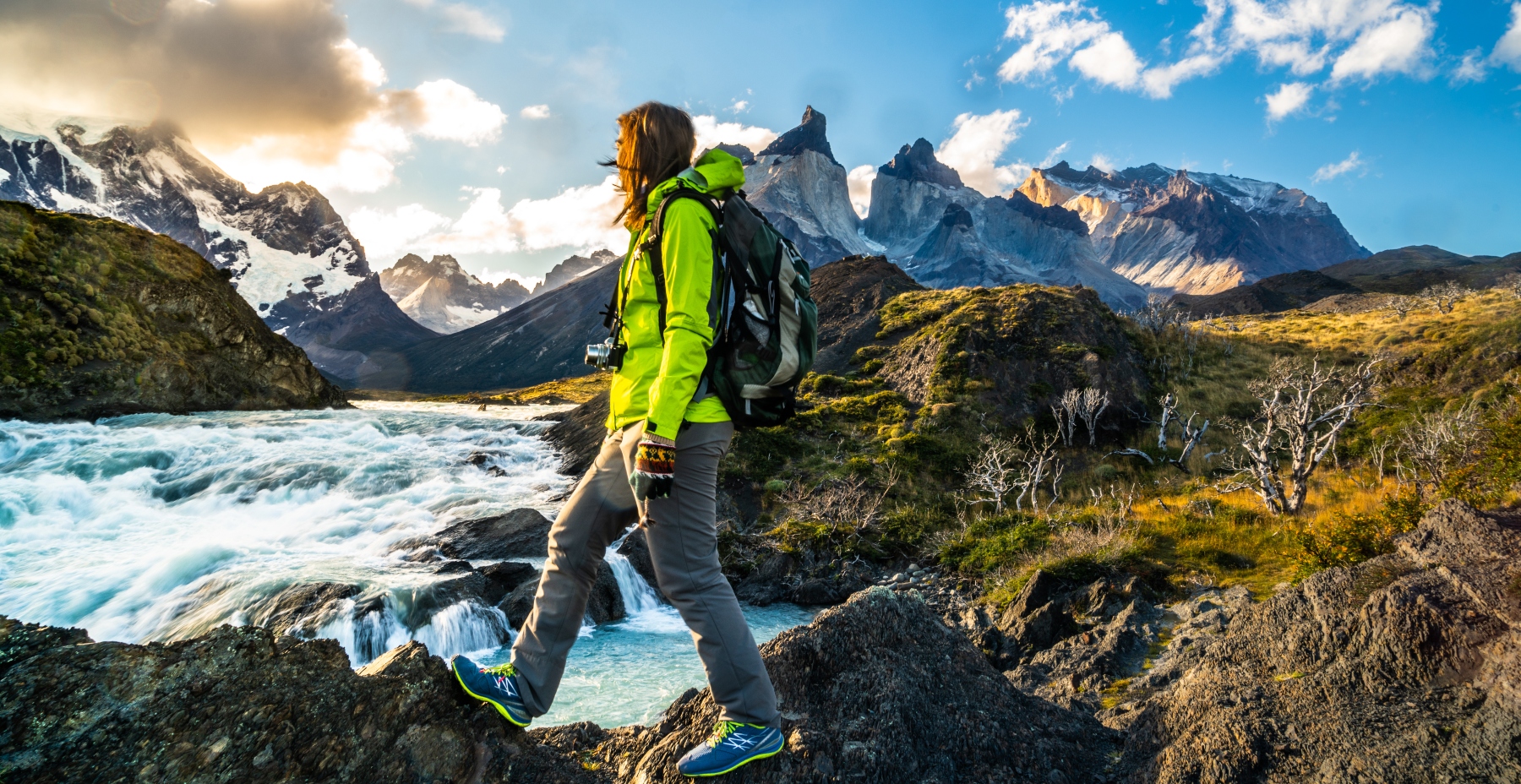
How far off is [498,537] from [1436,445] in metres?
19.6

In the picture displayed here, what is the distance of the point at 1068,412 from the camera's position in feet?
75.3

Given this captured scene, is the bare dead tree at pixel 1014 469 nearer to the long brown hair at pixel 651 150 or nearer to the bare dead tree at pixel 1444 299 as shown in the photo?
the long brown hair at pixel 651 150

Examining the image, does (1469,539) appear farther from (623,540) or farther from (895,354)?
(895,354)

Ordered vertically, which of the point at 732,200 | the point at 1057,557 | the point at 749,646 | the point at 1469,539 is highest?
the point at 732,200

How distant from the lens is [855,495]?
17.3m

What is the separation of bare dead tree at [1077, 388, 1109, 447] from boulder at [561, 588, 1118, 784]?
21725 mm

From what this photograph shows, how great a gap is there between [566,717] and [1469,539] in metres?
8.30

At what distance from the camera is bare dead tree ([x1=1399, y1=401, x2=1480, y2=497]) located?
38.2 ft

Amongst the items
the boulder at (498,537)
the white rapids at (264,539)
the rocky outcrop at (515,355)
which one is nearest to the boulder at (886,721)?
the white rapids at (264,539)

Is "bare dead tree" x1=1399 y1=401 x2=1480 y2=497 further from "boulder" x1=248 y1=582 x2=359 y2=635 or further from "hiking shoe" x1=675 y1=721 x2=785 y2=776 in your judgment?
"boulder" x1=248 y1=582 x2=359 y2=635

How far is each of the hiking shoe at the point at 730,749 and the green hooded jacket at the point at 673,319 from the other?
54.3 inches

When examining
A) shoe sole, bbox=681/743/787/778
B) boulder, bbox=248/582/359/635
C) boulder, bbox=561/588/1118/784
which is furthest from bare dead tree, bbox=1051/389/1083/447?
shoe sole, bbox=681/743/787/778

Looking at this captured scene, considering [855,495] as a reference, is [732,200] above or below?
above

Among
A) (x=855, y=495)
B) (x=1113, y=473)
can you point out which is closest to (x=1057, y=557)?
(x=855, y=495)
